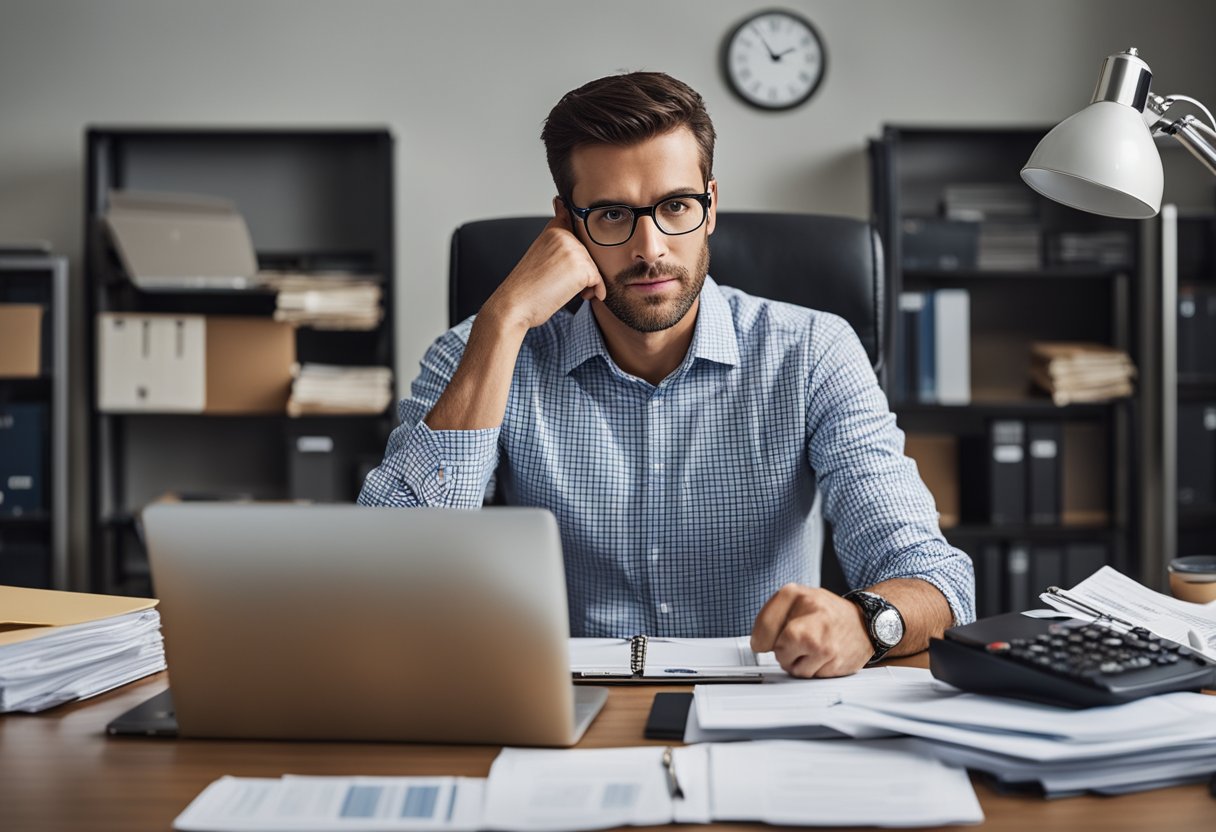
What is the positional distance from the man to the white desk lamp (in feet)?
1.43

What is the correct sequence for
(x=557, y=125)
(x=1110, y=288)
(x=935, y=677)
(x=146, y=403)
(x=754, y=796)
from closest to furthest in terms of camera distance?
(x=754, y=796), (x=935, y=677), (x=557, y=125), (x=146, y=403), (x=1110, y=288)

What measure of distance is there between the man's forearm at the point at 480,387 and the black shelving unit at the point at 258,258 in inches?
82.1

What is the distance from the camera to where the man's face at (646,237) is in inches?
55.1

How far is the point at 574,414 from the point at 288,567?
0.80 metres

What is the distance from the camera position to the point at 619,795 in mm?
676

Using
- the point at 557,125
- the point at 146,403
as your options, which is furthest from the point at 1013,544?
the point at 146,403

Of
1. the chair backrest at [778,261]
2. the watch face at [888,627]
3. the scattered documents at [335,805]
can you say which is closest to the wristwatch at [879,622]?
the watch face at [888,627]

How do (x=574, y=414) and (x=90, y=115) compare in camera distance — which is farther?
(x=90, y=115)

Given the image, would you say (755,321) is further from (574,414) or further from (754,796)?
(754,796)

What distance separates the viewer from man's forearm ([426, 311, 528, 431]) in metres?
1.32

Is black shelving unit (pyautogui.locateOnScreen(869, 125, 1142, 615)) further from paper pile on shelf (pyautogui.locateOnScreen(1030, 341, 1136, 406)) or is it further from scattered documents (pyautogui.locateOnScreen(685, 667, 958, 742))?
scattered documents (pyautogui.locateOnScreen(685, 667, 958, 742))

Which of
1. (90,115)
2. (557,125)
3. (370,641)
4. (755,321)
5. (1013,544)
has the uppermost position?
(90,115)

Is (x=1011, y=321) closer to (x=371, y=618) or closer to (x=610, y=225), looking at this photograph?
(x=610, y=225)

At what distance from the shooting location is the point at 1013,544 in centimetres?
318
